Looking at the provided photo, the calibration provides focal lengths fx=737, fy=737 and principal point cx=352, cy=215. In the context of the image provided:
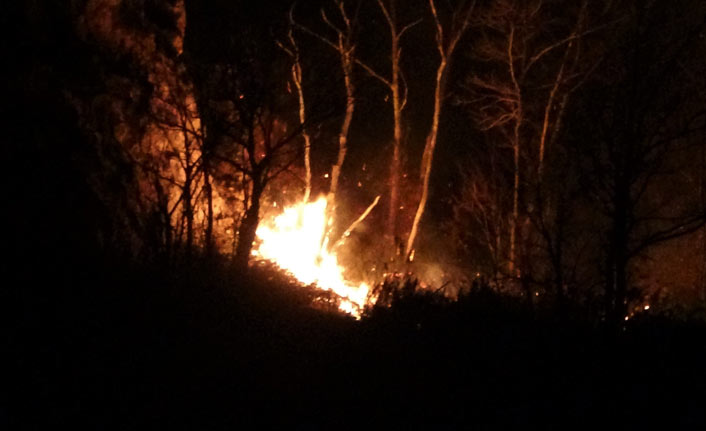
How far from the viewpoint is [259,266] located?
10.9 m

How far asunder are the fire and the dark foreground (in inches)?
352

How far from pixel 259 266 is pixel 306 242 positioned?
7496 mm

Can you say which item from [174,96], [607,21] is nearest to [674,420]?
[174,96]

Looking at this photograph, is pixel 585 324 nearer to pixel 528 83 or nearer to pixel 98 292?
pixel 98 292

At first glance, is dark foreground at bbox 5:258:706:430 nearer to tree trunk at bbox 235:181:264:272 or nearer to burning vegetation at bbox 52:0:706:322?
burning vegetation at bbox 52:0:706:322

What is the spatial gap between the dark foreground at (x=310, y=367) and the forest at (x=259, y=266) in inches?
0.8

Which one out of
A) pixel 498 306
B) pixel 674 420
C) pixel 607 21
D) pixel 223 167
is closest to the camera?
pixel 674 420

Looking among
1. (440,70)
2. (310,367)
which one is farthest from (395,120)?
(310,367)

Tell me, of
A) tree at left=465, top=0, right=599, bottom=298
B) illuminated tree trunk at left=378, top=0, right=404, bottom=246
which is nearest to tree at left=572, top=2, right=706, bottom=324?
tree at left=465, top=0, right=599, bottom=298

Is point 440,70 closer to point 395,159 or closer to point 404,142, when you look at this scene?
point 395,159

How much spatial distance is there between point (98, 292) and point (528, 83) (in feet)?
56.3

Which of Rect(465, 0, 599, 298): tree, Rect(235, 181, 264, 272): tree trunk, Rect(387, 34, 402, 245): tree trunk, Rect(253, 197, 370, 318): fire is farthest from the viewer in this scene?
Rect(387, 34, 402, 245): tree trunk

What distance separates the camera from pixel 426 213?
77.9 feet

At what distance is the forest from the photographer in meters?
4.88
